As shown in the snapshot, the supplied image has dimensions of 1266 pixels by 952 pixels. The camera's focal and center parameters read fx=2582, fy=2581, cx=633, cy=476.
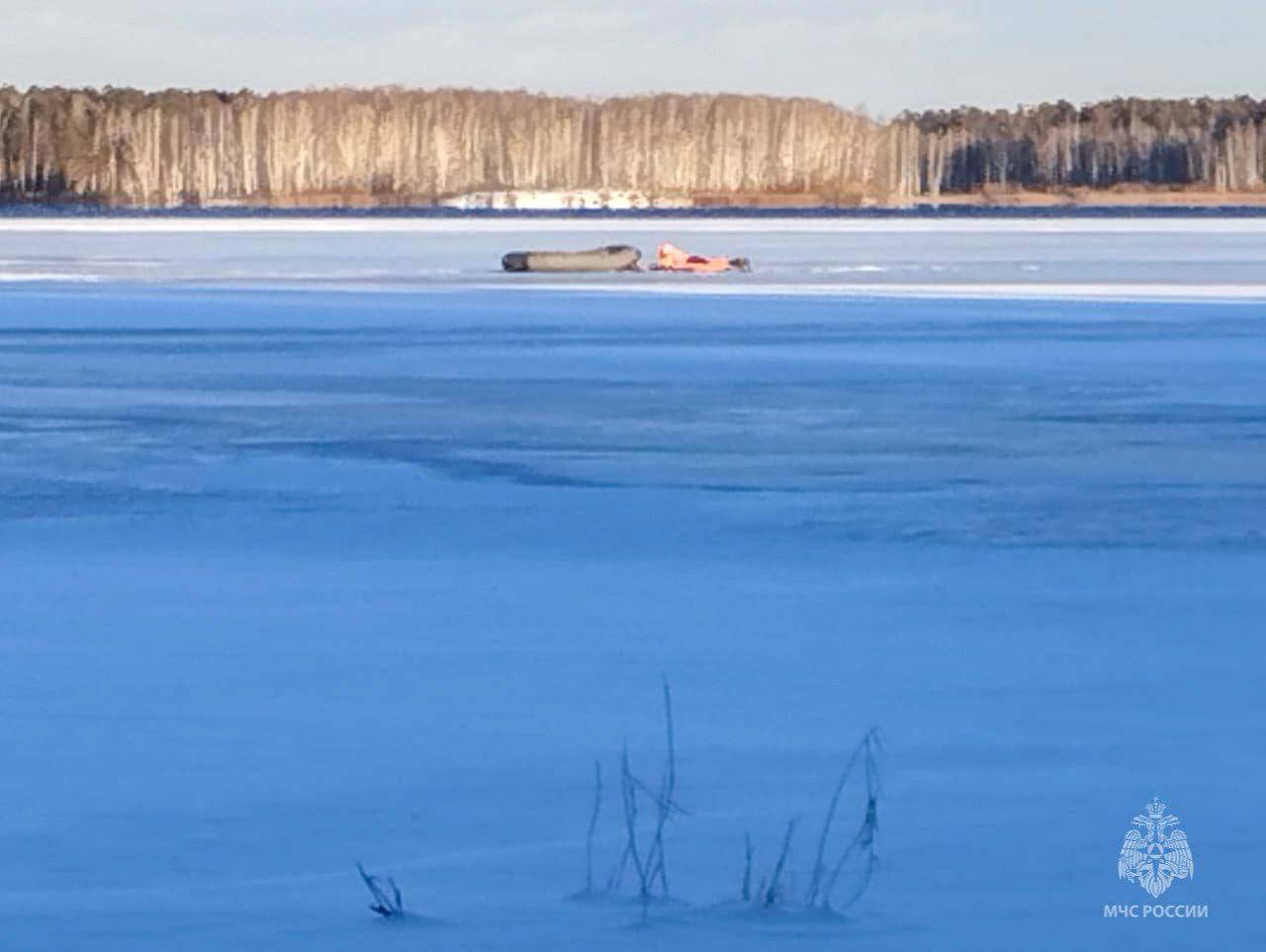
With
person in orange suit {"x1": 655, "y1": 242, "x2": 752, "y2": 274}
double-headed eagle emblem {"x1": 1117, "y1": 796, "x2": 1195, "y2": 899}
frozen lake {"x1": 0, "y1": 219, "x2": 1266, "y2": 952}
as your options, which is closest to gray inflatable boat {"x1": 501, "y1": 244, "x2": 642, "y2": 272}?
person in orange suit {"x1": 655, "y1": 242, "x2": 752, "y2": 274}

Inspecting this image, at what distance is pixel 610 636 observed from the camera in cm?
482

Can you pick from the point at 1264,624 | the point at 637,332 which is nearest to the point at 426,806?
the point at 1264,624

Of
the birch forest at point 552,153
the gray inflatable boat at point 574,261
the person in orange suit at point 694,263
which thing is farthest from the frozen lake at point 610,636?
the birch forest at point 552,153

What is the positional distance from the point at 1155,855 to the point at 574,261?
20885 millimetres

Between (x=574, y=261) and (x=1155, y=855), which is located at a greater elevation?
(x=574, y=261)

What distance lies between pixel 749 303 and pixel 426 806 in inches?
548

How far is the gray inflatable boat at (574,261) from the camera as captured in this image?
2320 cm

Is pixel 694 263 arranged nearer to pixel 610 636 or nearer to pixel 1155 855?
pixel 610 636

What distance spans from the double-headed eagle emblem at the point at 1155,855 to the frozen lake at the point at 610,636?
0.08 ft

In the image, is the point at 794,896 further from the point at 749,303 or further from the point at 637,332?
the point at 749,303

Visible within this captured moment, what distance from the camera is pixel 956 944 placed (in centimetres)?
286

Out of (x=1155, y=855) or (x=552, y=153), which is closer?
(x=1155, y=855)

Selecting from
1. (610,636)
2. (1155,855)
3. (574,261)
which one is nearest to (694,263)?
(574,261)

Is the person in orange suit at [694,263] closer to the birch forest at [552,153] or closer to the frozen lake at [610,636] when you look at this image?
the frozen lake at [610,636]
